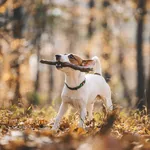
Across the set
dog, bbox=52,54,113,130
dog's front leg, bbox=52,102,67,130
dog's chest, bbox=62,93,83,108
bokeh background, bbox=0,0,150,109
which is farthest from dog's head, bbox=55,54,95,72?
bokeh background, bbox=0,0,150,109

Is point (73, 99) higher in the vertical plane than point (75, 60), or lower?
lower

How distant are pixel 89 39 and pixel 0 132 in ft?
59.1

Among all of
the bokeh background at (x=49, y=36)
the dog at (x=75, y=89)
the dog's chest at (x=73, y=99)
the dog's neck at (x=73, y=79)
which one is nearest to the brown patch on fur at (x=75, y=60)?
the dog at (x=75, y=89)

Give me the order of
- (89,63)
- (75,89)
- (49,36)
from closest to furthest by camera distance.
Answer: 1. (75,89)
2. (89,63)
3. (49,36)

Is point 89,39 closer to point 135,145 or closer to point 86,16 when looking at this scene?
point 86,16

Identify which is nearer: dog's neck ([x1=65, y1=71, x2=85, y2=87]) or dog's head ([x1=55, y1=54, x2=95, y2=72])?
dog's head ([x1=55, y1=54, x2=95, y2=72])

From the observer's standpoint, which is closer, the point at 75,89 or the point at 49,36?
the point at 75,89

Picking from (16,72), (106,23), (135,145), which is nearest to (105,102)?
(135,145)

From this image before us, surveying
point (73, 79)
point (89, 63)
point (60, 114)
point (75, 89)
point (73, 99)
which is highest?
point (89, 63)

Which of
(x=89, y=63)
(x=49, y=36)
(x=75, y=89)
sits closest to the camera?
(x=75, y=89)

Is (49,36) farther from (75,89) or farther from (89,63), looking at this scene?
(75,89)

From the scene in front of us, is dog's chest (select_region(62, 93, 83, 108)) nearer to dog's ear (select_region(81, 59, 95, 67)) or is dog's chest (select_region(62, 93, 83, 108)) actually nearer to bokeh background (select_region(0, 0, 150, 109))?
dog's ear (select_region(81, 59, 95, 67))

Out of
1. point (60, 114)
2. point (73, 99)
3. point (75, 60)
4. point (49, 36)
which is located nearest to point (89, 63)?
point (75, 60)

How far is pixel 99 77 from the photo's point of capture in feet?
20.1
